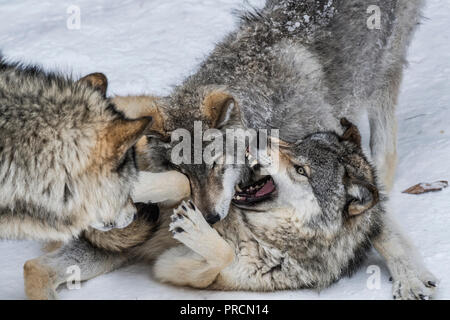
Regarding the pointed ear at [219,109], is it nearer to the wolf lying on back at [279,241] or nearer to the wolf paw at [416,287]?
the wolf lying on back at [279,241]

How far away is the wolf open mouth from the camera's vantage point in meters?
3.70

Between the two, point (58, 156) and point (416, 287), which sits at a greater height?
point (58, 156)

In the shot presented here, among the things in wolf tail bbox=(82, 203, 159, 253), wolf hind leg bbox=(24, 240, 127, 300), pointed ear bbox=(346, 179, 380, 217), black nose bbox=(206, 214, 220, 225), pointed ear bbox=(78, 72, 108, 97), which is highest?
pointed ear bbox=(78, 72, 108, 97)

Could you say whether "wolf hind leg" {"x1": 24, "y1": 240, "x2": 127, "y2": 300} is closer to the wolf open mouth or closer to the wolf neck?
the wolf open mouth

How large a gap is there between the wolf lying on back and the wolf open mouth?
3 centimetres

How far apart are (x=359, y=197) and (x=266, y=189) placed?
1.75 ft

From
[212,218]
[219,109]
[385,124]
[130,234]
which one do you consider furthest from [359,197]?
[385,124]

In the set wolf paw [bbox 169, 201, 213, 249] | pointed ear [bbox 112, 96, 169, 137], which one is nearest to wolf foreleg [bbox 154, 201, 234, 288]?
wolf paw [bbox 169, 201, 213, 249]

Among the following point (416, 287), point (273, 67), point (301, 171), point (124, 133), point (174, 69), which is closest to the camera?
point (124, 133)

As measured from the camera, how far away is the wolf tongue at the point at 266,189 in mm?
3729

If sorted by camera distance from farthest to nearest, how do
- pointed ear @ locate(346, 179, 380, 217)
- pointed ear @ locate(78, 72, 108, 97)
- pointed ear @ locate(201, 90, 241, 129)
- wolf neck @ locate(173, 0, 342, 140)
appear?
1. wolf neck @ locate(173, 0, 342, 140)
2. pointed ear @ locate(201, 90, 241, 129)
3. pointed ear @ locate(346, 179, 380, 217)
4. pointed ear @ locate(78, 72, 108, 97)

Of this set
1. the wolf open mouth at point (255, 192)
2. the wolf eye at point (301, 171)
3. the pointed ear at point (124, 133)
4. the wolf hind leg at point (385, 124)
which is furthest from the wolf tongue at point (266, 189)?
the wolf hind leg at point (385, 124)

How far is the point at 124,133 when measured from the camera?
2.96 meters

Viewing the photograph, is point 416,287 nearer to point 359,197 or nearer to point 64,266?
point 359,197
